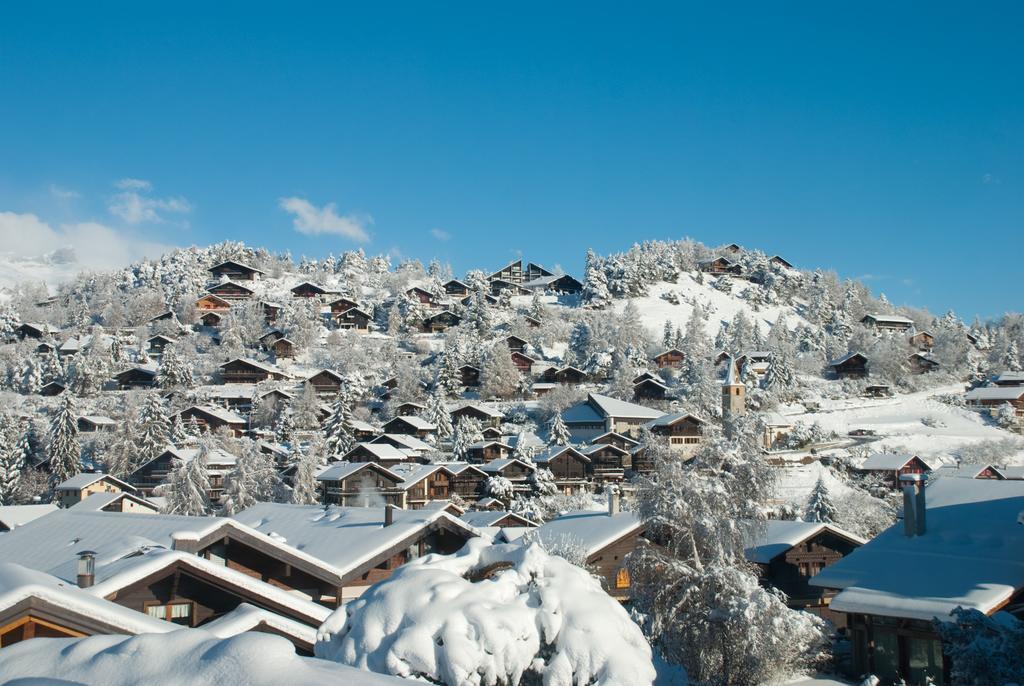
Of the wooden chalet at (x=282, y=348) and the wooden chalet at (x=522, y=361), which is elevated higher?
the wooden chalet at (x=282, y=348)

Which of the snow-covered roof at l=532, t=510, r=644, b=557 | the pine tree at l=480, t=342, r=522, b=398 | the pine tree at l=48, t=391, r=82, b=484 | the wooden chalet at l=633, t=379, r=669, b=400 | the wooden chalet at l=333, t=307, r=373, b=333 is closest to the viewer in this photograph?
the snow-covered roof at l=532, t=510, r=644, b=557

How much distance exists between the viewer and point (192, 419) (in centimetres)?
6800

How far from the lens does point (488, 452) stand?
61.0 meters

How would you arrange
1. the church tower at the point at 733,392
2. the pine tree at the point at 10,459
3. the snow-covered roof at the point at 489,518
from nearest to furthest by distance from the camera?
the snow-covered roof at the point at 489,518, the pine tree at the point at 10,459, the church tower at the point at 733,392

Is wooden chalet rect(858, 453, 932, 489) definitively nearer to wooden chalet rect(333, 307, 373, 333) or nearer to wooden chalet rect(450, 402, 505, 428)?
wooden chalet rect(450, 402, 505, 428)

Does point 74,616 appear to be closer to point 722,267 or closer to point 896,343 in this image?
point 896,343

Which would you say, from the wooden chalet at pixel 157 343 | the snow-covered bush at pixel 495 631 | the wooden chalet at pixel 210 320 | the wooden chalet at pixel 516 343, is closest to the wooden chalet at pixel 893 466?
the wooden chalet at pixel 516 343

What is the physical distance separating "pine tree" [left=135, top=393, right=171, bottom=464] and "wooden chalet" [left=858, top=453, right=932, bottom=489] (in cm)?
4683

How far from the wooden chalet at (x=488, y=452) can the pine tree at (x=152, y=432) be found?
21.2 metres

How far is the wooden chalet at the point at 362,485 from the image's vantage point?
52.0 metres

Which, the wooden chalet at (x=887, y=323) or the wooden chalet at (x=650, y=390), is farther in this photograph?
the wooden chalet at (x=887, y=323)

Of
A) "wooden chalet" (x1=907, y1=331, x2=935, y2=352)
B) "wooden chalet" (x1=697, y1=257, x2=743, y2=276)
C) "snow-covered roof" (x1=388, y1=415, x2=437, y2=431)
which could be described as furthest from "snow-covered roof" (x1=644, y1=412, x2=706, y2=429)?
"wooden chalet" (x1=697, y1=257, x2=743, y2=276)

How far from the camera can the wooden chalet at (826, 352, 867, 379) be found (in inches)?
3332

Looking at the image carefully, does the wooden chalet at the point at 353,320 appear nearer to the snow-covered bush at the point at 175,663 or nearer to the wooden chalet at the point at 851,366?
the wooden chalet at the point at 851,366
